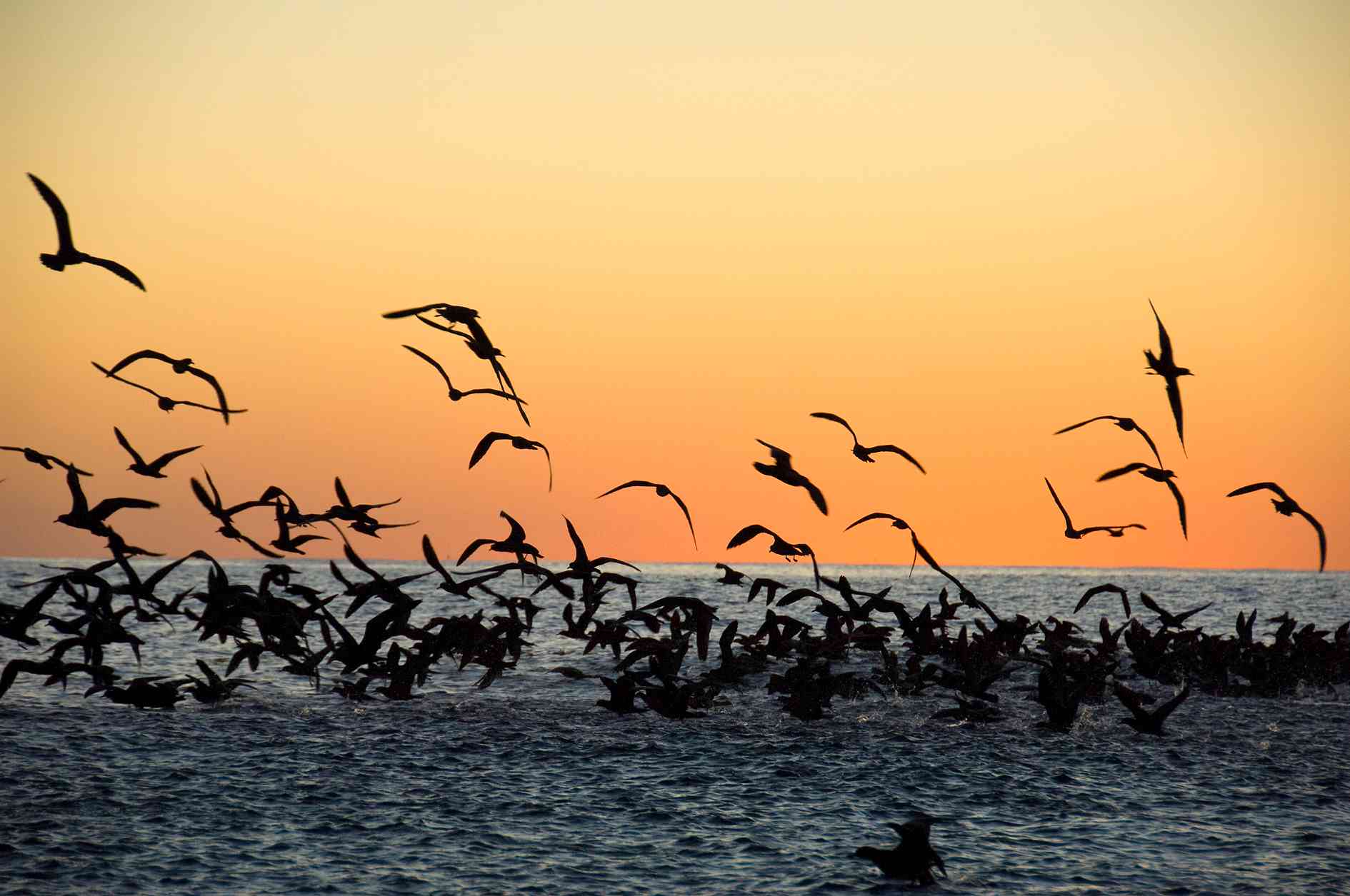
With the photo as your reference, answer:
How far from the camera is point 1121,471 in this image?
40.2ft

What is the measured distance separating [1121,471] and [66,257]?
33.9 ft

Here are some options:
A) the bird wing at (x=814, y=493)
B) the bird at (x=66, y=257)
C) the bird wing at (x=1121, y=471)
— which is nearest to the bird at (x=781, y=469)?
the bird wing at (x=814, y=493)

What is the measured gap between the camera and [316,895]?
10039mm

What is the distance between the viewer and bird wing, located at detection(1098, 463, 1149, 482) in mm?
12031

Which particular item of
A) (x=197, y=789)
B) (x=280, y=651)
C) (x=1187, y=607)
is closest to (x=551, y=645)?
(x=280, y=651)

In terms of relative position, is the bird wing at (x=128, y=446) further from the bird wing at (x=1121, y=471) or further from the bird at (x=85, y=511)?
the bird wing at (x=1121, y=471)

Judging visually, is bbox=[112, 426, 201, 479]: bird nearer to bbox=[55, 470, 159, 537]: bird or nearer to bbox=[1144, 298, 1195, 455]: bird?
bbox=[55, 470, 159, 537]: bird

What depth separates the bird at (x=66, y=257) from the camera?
9.75 metres

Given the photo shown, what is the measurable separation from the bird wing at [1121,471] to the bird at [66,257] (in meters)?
9.28

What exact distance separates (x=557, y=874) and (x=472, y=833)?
1605 millimetres

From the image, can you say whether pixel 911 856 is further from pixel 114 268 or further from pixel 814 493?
pixel 114 268

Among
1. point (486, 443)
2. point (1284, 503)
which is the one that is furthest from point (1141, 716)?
point (486, 443)

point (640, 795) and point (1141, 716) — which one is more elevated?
point (1141, 716)

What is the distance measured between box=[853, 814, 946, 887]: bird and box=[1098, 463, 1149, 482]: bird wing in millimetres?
4032
